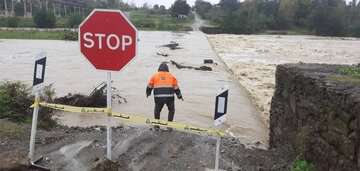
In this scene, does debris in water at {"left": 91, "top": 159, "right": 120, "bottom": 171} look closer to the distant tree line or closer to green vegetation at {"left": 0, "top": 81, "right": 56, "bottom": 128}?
green vegetation at {"left": 0, "top": 81, "right": 56, "bottom": 128}

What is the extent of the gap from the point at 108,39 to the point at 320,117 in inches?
140

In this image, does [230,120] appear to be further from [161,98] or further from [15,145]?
[15,145]

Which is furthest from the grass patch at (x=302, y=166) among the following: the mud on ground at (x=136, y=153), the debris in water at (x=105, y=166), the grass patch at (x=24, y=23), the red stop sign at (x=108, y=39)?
→ the grass patch at (x=24, y=23)

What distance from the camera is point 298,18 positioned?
12988 centimetres

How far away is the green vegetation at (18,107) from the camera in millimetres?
11594

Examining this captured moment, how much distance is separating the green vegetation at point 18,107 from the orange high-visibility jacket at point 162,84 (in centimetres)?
260

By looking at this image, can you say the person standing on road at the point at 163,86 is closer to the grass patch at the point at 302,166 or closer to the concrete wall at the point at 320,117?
the concrete wall at the point at 320,117

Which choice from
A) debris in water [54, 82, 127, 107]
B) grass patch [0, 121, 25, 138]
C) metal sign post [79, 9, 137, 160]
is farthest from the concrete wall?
debris in water [54, 82, 127, 107]

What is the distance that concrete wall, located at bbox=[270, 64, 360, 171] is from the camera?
20.5ft

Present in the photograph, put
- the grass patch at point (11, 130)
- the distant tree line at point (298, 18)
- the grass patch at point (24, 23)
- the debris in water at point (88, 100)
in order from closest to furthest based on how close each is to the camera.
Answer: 1. the grass patch at point (11, 130)
2. the debris in water at point (88, 100)
3. the grass patch at point (24, 23)
4. the distant tree line at point (298, 18)

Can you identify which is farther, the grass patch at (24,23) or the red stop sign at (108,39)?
the grass patch at (24,23)

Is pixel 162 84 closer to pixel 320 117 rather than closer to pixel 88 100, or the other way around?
pixel 320 117

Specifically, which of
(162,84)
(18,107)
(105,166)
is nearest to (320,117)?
(105,166)

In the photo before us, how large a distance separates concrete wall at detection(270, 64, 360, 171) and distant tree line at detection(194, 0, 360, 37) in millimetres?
110344
